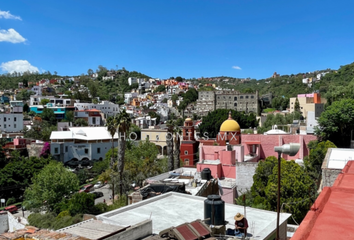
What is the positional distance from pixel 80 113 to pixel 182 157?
39.6m

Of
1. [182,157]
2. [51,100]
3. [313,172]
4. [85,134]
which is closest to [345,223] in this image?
[313,172]

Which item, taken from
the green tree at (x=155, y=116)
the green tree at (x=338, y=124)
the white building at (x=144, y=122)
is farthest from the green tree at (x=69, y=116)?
the green tree at (x=338, y=124)

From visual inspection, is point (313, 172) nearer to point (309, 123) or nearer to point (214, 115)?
point (309, 123)

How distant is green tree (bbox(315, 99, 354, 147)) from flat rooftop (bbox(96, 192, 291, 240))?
20.8 metres

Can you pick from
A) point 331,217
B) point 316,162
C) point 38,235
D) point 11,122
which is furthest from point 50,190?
point 11,122

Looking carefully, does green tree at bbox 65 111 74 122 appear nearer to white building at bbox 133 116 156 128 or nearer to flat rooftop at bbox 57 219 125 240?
white building at bbox 133 116 156 128

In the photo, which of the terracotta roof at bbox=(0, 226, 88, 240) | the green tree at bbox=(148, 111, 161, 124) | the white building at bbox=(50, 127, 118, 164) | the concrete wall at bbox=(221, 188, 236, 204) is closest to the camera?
the terracotta roof at bbox=(0, 226, 88, 240)

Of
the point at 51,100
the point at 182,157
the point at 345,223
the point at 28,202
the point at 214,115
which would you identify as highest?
the point at 51,100

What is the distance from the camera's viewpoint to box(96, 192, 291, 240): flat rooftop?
834cm

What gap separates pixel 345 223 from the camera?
5.41 metres

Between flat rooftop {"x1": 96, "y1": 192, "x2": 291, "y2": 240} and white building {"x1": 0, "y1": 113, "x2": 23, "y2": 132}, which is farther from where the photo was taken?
white building {"x1": 0, "y1": 113, "x2": 23, "y2": 132}

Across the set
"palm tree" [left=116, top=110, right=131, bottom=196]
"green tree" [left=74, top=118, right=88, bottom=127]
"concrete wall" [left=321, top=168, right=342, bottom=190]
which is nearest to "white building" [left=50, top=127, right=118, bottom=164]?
"green tree" [left=74, top=118, right=88, bottom=127]

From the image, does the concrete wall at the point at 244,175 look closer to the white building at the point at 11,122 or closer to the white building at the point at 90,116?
the white building at the point at 11,122

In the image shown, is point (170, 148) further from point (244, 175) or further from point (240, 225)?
point (240, 225)
